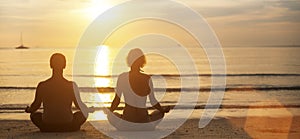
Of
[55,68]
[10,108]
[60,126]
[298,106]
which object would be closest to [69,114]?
[60,126]

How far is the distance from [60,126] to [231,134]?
3.26 meters

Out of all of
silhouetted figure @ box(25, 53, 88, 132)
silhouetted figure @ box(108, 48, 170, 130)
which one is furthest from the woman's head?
silhouetted figure @ box(25, 53, 88, 132)

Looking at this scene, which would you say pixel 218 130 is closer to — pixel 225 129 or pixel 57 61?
pixel 225 129

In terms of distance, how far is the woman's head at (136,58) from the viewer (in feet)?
28.9

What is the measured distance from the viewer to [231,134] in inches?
381

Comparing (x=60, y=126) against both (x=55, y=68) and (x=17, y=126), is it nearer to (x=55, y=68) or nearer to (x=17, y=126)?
(x=55, y=68)

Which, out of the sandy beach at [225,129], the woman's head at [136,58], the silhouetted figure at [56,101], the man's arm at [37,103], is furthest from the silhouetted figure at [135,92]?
the man's arm at [37,103]

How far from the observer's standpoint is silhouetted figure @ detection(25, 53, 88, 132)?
889cm

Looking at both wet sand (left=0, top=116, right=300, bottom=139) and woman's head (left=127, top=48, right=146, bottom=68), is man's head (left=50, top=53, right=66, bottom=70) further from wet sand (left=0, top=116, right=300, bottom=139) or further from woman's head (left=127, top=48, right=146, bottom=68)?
wet sand (left=0, top=116, right=300, bottom=139)

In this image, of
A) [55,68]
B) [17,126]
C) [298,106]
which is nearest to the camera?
[55,68]

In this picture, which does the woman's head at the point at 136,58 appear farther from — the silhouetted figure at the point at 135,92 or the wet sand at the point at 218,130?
the wet sand at the point at 218,130

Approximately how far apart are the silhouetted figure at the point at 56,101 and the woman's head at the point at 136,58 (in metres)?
1.09

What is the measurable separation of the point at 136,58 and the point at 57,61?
1.38m

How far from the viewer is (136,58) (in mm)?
8938
